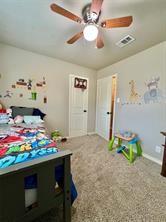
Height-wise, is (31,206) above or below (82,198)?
above

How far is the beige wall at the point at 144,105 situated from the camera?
7.33ft

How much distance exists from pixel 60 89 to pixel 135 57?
7.16 feet

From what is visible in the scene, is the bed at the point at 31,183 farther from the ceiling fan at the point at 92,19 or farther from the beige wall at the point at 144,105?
the beige wall at the point at 144,105

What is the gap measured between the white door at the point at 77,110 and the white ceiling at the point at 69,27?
3.67ft

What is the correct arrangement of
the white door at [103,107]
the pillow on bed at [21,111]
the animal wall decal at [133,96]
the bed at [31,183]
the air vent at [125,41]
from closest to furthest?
the bed at [31,183], the air vent at [125,41], the pillow on bed at [21,111], the animal wall decal at [133,96], the white door at [103,107]

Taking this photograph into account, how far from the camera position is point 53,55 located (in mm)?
3014

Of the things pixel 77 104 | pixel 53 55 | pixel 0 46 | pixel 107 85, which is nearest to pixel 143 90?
pixel 107 85

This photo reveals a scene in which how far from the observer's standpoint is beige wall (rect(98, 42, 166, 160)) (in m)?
2.24

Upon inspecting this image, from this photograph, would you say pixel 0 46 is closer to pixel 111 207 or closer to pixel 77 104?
pixel 77 104

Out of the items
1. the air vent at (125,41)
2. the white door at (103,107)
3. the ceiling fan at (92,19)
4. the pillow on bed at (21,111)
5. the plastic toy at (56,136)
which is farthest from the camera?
the white door at (103,107)

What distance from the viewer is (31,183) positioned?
864mm

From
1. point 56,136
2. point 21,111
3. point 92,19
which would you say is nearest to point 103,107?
point 56,136

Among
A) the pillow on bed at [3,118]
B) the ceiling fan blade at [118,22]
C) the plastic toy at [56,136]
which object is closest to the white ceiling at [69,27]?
the ceiling fan blade at [118,22]

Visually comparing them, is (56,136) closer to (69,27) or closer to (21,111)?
(21,111)
